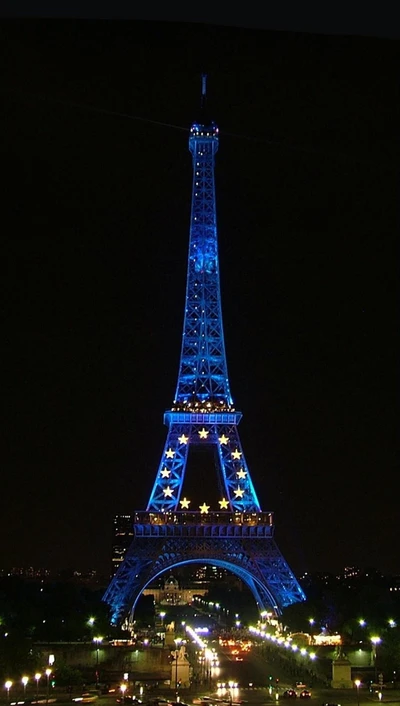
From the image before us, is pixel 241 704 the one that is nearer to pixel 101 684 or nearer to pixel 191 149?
pixel 101 684

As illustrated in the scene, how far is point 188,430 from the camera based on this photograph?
68.8 meters

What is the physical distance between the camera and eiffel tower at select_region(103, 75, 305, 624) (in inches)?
2601

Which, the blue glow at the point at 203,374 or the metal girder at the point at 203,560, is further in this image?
the blue glow at the point at 203,374

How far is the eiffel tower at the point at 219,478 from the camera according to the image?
217 feet

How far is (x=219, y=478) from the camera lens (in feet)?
238

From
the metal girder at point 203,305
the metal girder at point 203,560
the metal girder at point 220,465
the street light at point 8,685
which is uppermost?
the metal girder at point 203,305

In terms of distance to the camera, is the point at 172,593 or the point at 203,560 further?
the point at 172,593

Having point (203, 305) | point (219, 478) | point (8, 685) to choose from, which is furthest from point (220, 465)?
point (8, 685)

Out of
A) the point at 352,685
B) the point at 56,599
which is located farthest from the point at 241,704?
the point at 56,599

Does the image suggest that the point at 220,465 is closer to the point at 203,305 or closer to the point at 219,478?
the point at 219,478

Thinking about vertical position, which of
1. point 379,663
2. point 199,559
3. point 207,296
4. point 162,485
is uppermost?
point 207,296

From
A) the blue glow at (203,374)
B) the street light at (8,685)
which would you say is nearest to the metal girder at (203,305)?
the blue glow at (203,374)

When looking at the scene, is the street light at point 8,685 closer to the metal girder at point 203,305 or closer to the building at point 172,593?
the metal girder at point 203,305

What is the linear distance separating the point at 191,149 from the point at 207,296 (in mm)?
10348
